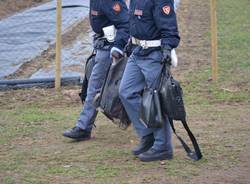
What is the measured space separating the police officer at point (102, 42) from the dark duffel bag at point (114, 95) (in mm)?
112

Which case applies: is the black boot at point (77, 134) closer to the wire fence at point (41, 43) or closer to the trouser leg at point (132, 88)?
the trouser leg at point (132, 88)

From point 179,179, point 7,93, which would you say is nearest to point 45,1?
point 7,93

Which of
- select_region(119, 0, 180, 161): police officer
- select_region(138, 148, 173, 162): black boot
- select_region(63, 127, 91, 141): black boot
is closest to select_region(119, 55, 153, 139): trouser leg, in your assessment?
select_region(119, 0, 180, 161): police officer

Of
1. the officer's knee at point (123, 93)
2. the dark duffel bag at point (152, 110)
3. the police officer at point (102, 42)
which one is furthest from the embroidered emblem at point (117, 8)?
the dark duffel bag at point (152, 110)

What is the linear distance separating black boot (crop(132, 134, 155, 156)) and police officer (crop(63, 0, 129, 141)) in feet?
2.85

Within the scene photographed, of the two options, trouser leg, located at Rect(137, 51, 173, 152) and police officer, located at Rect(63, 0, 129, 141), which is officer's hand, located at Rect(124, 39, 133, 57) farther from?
trouser leg, located at Rect(137, 51, 173, 152)

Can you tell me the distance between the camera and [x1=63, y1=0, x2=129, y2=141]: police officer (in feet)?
23.0

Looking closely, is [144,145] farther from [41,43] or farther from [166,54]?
[41,43]

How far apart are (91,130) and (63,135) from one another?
38 centimetres

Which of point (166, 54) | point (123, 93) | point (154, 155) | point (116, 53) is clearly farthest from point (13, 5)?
point (166, 54)

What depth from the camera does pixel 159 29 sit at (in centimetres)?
620

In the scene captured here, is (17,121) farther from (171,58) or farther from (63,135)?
(171,58)

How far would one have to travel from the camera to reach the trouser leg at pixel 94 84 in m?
7.25

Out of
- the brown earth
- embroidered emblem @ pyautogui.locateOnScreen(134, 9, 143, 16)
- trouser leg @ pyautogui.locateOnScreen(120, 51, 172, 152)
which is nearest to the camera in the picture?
embroidered emblem @ pyautogui.locateOnScreen(134, 9, 143, 16)
